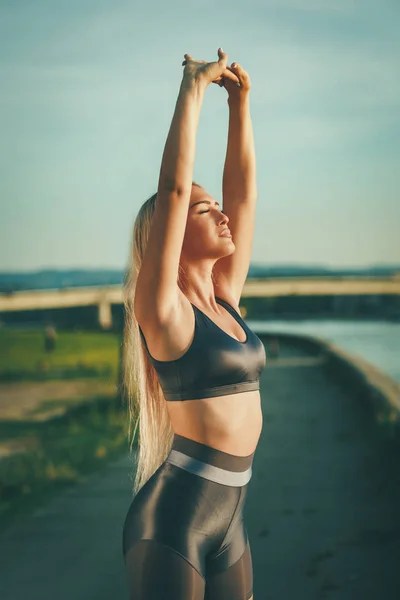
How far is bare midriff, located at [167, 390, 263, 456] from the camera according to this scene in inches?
87.6

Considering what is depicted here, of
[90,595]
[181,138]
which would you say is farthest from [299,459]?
[181,138]

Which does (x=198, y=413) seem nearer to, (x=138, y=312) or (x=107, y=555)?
(x=138, y=312)

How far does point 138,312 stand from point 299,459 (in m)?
5.04

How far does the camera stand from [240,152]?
267 centimetres

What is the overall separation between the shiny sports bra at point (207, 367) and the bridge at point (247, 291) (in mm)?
44558

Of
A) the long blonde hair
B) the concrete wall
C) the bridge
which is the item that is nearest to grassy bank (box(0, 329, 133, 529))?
the concrete wall

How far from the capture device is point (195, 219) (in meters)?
2.37

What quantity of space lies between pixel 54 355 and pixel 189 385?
60.9 ft

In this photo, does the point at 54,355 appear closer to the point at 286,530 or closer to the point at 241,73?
the point at 286,530

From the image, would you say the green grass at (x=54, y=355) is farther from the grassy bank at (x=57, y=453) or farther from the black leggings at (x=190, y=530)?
the black leggings at (x=190, y=530)

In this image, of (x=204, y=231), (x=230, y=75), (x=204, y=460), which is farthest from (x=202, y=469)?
(x=230, y=75)

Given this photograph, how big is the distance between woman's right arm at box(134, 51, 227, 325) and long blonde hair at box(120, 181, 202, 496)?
0.71 feet

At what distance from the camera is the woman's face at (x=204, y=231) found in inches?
93.4

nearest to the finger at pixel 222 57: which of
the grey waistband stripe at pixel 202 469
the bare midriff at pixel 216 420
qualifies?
the bare midriff at pixel 216 420
